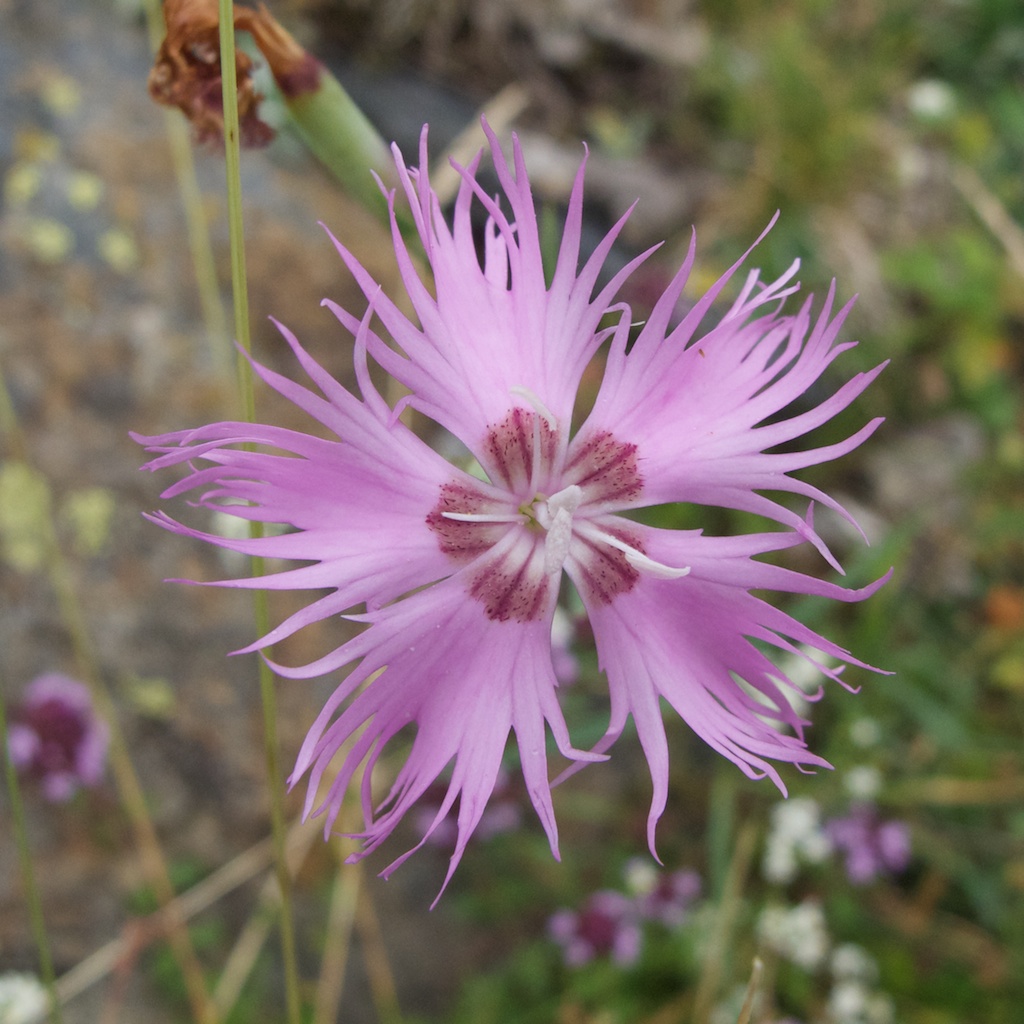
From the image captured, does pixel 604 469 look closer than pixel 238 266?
No

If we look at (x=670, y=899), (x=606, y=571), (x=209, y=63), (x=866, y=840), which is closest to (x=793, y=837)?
(x=866, y=840)

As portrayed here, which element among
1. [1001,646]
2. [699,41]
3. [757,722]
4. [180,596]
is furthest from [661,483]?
[699,41]

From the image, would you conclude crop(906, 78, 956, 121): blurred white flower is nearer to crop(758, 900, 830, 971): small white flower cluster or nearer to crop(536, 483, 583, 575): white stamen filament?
crop(758, 900, 830, 971): small white flower cluster

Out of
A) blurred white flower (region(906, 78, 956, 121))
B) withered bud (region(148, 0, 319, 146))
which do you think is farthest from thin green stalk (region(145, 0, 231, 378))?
blurred white flower (region(906, 78, 956, 121))

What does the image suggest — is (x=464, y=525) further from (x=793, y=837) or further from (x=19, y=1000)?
(x=793, y=837)

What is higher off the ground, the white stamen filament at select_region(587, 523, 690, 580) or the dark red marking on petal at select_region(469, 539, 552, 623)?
the white stamen filament at select_region(587, 523, 690, 580)

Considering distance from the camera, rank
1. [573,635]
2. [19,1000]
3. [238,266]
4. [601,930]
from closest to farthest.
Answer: [238,266] → [19,1000] → [573,635] → [601,930]
